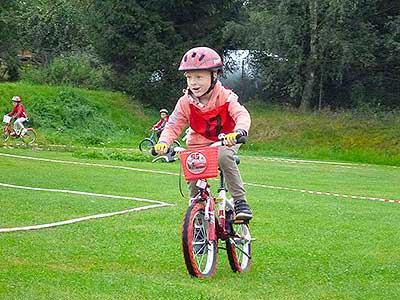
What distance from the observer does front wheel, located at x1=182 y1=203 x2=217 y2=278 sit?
7043mm

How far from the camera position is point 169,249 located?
891cm

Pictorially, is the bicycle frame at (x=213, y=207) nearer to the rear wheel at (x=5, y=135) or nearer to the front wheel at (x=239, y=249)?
the front wheel at (x=239, y=249)

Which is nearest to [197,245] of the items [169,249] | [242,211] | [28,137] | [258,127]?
[242,211]

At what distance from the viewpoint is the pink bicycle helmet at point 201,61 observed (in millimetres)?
7305

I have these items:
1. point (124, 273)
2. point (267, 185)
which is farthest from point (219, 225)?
point (267, 185)

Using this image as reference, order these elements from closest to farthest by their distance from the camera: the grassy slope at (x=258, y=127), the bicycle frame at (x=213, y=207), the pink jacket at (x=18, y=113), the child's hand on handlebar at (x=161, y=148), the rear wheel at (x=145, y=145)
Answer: the child's hand on handlebar at (x=161, y=148), the bicycle frame at (x=213, y=207), the rear wheel at (x=145, y=145), the pink jacket at (x=18, y=113), the grassy slope at (x=258, y=127)

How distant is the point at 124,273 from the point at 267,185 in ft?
41.1

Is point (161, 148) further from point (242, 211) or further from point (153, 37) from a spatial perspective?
point (153, 37)

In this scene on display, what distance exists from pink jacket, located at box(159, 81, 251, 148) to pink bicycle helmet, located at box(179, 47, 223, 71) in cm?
21

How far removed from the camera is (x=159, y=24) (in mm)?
42656

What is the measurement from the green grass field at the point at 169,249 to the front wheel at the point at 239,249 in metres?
0.13

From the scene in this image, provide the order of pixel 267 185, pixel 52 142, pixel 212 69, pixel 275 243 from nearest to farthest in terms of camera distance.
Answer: pixel 212 69 < pixel 275 243 < pixel 267 185 < pixel 52 142

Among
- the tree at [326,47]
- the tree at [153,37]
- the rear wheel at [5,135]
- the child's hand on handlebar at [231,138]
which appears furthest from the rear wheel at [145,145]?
the child's hand on handlebar at [231,138]

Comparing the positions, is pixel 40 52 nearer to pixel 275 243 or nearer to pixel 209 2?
pixel 209 2
